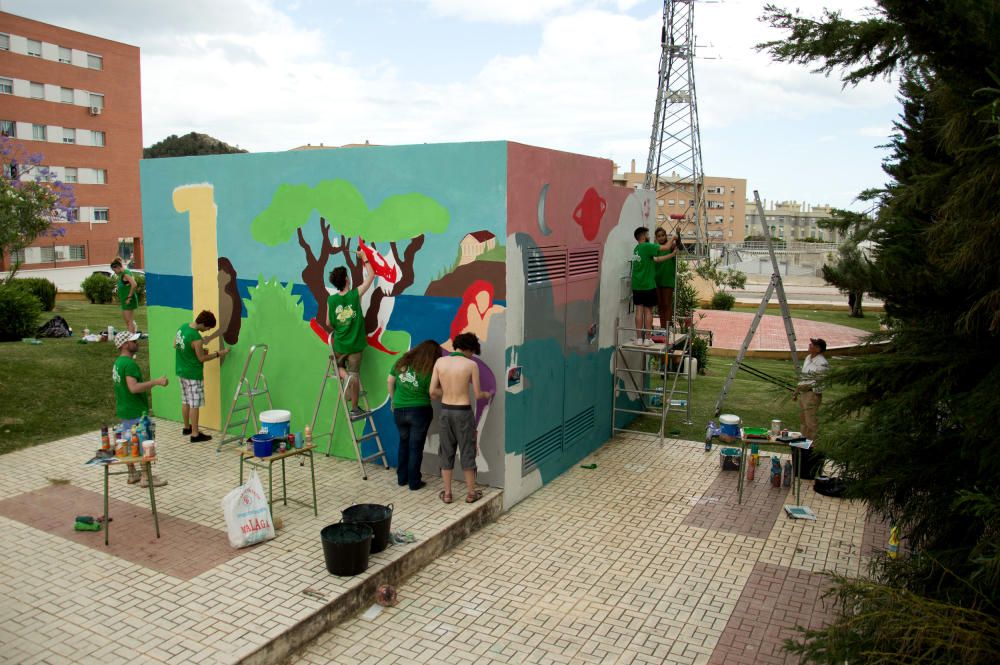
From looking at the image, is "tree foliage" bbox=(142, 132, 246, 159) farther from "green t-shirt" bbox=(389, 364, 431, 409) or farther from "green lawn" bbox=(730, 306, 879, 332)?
"green t-shirt" bbox=(389, 364, 431, 409)

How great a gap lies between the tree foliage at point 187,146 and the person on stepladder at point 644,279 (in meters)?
62.7

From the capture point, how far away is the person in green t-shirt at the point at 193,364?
10359 millimetres

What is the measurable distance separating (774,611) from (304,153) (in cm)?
782

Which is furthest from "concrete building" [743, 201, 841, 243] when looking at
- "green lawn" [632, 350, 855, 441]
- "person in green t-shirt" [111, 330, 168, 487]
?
"person in green t-shirt" [111, 330, 168, 487]

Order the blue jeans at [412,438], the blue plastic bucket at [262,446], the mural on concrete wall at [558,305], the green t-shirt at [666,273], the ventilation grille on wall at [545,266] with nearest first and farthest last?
the blue plastic bucket at [262,446], the blue jeans at [412,438], the mural on concrete wall at [558,305], the ventilation grille on wall at [545,266], the green t-shirt at [666,273]

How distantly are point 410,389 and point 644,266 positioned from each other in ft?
16.4

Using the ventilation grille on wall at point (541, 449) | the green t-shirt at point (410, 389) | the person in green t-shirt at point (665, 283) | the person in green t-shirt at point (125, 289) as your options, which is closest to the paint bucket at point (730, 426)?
the person in green t-shirt at point (665, 283)

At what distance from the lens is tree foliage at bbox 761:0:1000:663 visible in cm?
379

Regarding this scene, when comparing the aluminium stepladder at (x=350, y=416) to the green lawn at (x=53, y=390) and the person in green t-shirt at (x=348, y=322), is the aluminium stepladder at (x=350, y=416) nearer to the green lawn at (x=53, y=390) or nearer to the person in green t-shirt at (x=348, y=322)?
the person in green t-shirt at (x=348, y=322)

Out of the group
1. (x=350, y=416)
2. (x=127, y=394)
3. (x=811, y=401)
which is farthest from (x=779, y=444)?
(x=127, y=394)

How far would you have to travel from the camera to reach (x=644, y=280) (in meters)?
12.2

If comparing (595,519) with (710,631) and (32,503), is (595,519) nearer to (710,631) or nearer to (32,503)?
(710,631)

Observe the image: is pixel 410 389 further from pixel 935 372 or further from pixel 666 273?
pixel 935 372

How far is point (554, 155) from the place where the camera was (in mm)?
9695
